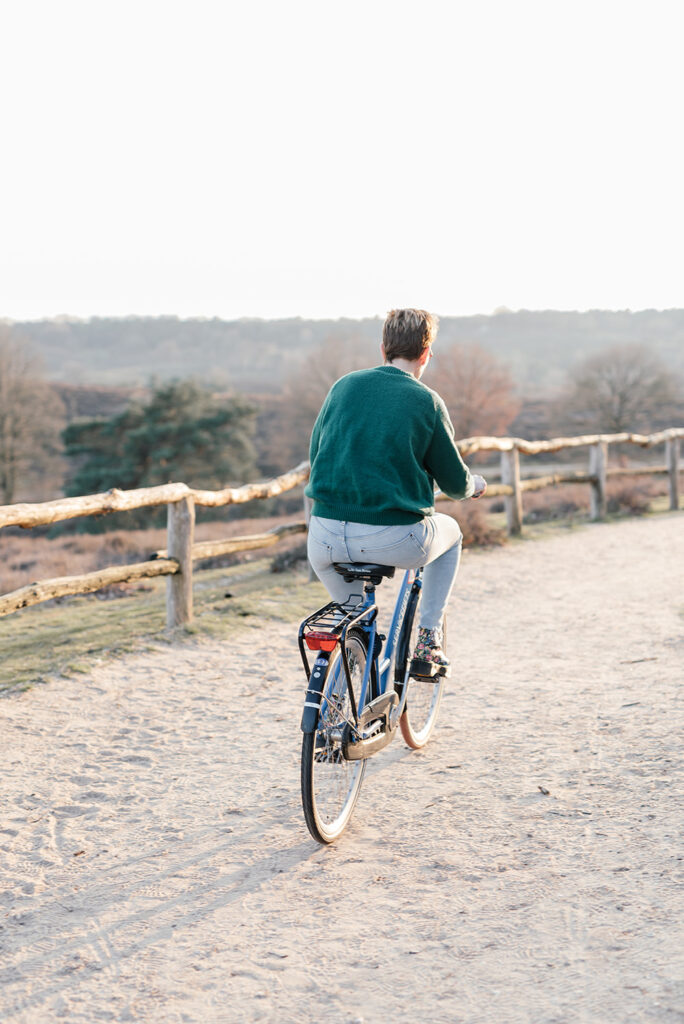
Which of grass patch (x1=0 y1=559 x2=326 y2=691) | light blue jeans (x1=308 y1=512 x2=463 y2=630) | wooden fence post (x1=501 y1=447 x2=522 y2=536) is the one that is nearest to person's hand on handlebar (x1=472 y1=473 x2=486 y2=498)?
light blue jeans (x1=308 y1=512 x2=463 y2=630)

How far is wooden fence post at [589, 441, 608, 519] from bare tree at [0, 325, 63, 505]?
27309mm

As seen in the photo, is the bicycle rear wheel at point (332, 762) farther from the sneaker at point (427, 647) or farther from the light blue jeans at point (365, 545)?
the sneaker at point (427, 647)

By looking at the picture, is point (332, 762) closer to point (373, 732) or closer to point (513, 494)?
point (373, 732)

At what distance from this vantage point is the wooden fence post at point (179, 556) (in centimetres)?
679

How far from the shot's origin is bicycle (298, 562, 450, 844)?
3104mm

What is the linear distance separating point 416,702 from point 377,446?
1.61 meters

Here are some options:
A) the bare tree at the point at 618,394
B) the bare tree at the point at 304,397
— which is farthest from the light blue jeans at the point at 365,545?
the bare tree at the point at 304,397

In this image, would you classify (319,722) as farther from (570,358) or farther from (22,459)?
(570,358)

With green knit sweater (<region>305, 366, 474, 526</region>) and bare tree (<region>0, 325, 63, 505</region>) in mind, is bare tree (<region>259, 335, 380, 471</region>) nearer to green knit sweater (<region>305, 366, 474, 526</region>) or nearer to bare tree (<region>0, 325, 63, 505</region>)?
bare tree (<region>0, 325, 63, 505</region>)

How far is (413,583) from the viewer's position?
13.2 feet

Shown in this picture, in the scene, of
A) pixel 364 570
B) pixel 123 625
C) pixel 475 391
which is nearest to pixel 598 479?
pixel 123 625

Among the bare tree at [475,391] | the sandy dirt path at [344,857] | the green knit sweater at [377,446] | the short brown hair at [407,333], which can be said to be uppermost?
the bare tree at [475,391]

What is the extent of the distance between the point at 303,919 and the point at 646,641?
4.20m

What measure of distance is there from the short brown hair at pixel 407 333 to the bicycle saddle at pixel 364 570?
0.81 m
